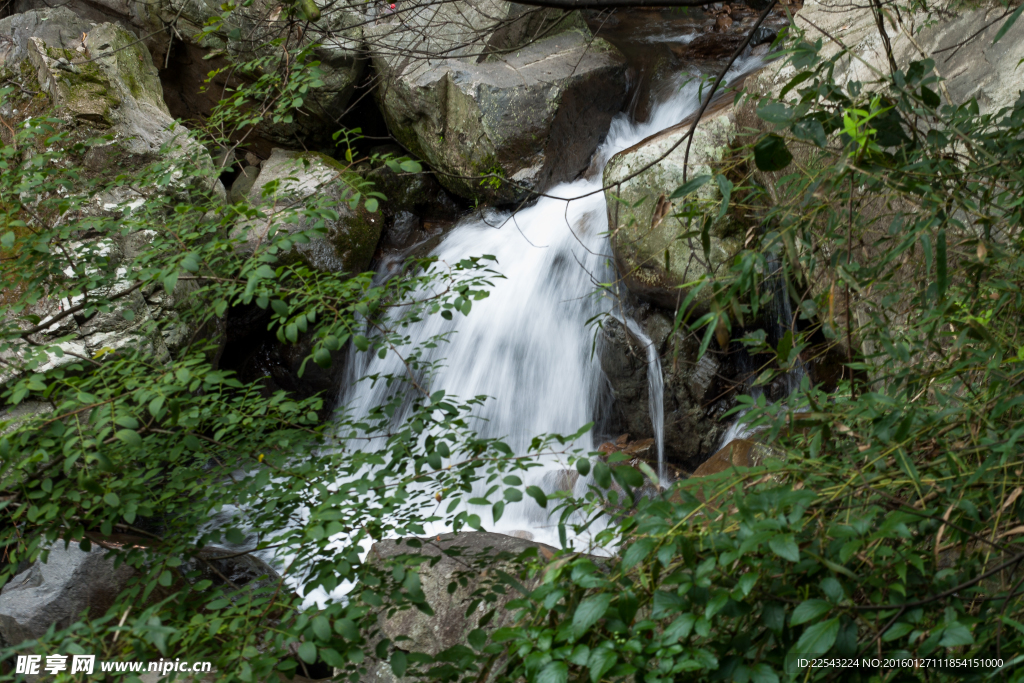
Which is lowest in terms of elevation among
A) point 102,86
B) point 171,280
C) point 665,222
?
point 665,222

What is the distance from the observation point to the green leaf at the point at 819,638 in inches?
42.4

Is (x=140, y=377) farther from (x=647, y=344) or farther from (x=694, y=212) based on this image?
(x=647, y=344)

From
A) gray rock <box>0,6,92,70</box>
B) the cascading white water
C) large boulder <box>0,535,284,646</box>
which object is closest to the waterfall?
the cascading white water

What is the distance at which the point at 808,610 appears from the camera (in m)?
1.12

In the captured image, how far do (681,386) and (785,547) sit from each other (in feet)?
12.9

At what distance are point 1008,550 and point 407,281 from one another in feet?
6.18

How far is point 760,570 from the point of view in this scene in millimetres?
1195

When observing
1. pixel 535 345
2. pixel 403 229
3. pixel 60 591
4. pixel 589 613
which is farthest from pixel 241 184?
pixel 589 613

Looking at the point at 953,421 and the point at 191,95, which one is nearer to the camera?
the point at 953,421

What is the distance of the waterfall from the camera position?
5004 millimetres

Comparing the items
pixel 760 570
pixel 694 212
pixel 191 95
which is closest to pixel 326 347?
pixel 694 212

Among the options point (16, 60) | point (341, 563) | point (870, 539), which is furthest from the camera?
point (16, 60)

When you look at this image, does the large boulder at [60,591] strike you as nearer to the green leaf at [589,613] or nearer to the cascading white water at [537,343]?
the cascading white water at [537,343]

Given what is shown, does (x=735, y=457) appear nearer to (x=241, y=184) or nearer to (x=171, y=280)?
(x=171, y=280)
